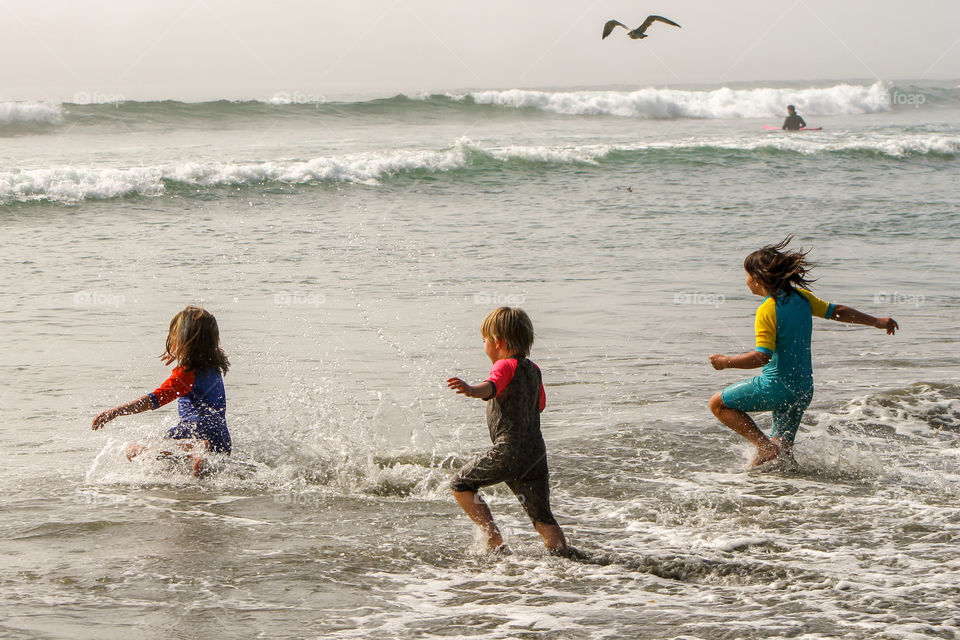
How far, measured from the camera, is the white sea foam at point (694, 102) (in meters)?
40.2

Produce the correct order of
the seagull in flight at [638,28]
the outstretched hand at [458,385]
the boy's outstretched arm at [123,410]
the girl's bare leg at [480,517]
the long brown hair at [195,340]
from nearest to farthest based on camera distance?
the outstretched hand at [458,385], the girl's bare leg at [480,517], the boy's outstretched arm at [123,410], the long brown hair at [195,340], the seagull in flight at [638,28]

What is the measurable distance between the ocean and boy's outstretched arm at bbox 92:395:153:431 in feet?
1.40

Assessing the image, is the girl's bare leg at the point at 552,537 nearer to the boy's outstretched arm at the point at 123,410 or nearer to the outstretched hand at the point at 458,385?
the outstretched hand at the point at 458,385

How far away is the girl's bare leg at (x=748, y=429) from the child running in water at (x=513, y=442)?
1686mm

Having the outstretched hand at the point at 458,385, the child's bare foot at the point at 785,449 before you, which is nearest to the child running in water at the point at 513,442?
the outstretched hand at the point at 458,385

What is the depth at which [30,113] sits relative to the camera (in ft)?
91.2

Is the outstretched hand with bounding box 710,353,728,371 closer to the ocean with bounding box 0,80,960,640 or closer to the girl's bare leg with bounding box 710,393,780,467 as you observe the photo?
the girl's bare leg with bounding box 710,393,780,467

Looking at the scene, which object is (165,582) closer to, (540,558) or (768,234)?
(540,558)

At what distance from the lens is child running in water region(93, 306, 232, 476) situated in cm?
541

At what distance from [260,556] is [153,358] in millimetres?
4105

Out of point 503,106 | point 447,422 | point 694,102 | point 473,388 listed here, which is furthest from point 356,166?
point 694,102

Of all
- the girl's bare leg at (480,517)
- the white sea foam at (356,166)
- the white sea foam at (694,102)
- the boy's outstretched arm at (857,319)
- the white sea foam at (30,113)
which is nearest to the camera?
the girl's bare leg at (480,517)

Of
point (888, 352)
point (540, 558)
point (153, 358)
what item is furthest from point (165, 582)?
point (888, 352)

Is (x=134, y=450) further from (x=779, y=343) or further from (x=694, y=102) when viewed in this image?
(x=694, y=102)
